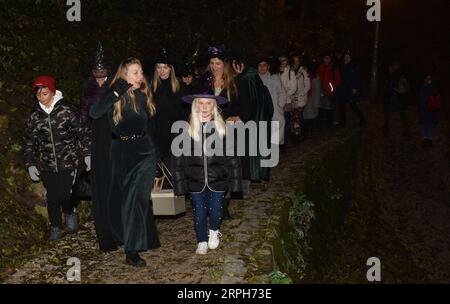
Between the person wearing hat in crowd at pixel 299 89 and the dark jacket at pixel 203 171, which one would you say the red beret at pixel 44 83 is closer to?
the dark jacket at pixel 203 171

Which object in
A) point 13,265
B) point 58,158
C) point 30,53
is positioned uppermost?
point 30,53

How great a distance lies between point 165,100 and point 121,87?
225 centimetres

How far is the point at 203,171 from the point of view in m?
6.59

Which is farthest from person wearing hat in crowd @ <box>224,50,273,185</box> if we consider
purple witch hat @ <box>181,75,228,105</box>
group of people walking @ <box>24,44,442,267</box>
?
purple witch hat @ <box>181,75,228,105</box>

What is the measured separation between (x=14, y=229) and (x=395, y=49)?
32.1 m

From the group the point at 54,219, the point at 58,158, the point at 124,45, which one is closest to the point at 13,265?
the point at 54,219

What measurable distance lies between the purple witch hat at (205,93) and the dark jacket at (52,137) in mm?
1608

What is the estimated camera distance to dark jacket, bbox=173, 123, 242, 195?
659 centimetres

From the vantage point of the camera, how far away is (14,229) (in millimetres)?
7816

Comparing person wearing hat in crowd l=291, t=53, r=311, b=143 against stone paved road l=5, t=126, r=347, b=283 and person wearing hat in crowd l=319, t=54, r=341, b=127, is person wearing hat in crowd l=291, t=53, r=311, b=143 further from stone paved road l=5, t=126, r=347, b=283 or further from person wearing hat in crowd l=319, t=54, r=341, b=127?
stone paved road l=5, t=126, r=347, b=283

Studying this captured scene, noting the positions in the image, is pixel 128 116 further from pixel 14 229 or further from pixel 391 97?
pixel 391 97

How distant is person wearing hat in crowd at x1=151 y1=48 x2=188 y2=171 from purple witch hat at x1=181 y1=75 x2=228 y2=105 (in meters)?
0.53

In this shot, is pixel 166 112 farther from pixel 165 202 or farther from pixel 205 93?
pixel 205 93
